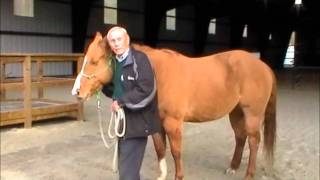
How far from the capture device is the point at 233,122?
17.3 feet

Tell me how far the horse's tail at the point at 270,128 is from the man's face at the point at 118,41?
2376mm

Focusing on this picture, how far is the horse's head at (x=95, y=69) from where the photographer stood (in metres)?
3.44

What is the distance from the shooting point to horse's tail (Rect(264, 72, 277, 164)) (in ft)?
16.8

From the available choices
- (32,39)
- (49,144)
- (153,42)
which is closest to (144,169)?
(49,144)

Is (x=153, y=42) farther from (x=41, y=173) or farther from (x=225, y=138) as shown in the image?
(x=41, y=173)

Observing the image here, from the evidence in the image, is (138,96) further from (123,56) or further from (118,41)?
(118,41)

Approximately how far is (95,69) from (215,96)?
1.58m

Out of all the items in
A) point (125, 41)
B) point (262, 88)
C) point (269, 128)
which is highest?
point (125, 41)

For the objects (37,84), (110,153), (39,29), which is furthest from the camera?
(39,29)

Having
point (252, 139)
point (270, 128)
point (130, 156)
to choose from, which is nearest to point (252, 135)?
point (252, 139)

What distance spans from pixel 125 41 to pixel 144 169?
2428 millimetres

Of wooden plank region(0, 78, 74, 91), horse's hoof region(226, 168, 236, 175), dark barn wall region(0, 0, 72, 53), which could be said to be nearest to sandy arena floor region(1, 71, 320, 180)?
horse's hoof region(226, 168, 236, 175)

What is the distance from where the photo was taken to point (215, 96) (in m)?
4.64

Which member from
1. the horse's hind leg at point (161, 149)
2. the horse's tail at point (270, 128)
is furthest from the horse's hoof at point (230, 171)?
the horse's hind leg at point (161, 149)
